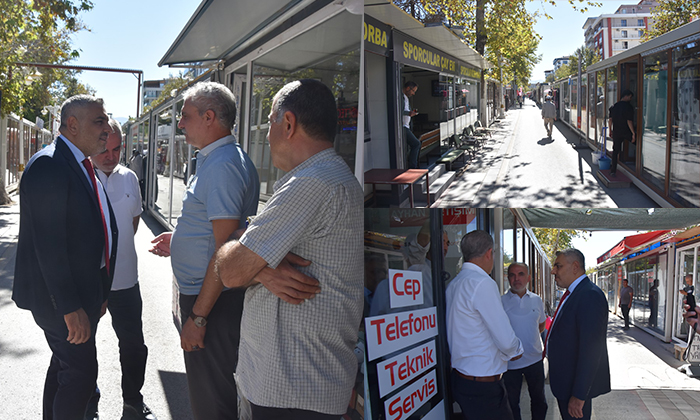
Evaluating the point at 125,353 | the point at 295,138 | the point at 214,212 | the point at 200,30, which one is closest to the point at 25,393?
the point at 125,353

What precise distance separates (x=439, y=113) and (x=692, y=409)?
1.11 m

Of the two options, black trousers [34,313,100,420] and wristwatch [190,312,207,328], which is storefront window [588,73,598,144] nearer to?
wristwatch [190,312,207,328]

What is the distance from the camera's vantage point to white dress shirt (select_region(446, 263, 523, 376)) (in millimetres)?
1805

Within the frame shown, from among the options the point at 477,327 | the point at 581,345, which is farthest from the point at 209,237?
the point at 581,345

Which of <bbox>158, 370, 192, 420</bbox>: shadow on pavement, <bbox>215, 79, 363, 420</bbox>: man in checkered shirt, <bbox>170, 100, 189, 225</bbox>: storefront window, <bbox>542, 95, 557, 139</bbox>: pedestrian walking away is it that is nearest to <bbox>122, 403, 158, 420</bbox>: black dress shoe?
<bbox>158, 370, 192, 420</bbox>: shadow on pavement

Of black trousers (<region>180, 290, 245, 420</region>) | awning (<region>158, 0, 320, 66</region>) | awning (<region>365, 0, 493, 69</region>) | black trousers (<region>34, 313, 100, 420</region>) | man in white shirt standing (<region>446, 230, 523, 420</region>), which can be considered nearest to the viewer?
awning (<region>365, 0, 493, 69</region>)

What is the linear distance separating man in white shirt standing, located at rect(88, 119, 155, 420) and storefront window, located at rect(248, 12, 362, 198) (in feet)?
2.77

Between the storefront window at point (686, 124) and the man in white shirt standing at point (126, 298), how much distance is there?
9.34ft

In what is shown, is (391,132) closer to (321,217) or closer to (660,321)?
(321,217)

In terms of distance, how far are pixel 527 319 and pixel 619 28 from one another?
2.97ft

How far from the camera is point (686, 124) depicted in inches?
46.1

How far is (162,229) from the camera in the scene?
1053cm

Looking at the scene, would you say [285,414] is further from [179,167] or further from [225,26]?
[179,167]

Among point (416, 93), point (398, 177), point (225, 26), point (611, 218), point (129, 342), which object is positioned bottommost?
point (129, 342)
